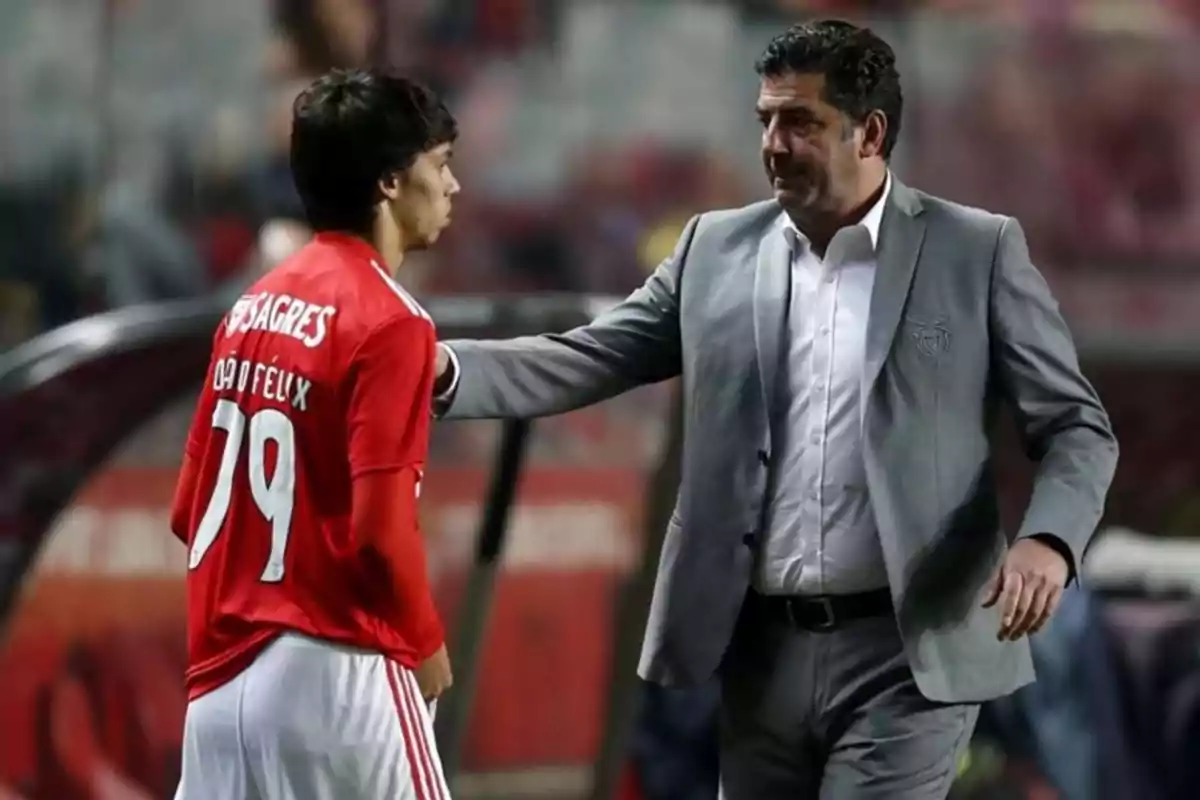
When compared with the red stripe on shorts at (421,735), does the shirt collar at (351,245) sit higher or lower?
higher

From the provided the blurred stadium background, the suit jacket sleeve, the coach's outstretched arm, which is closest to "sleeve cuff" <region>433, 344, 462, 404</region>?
the coach's outstretched arm

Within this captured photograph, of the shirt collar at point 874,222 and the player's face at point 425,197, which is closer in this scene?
the player's face at point 425,197

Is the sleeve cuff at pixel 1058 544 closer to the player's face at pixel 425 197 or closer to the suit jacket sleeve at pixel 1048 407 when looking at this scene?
the suit jacket sleeve at pixel 1048 407

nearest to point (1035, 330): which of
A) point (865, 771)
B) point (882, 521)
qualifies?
point (882, 521)

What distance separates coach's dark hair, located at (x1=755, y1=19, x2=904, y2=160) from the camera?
7.25 ft

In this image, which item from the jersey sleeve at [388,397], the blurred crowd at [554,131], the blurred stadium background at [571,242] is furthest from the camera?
the blurred crowd at [554,131]

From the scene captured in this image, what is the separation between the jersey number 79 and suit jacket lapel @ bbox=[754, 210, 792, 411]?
61cm

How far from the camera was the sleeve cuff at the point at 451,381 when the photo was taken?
7.38ft

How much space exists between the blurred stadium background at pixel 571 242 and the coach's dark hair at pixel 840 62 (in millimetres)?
2430

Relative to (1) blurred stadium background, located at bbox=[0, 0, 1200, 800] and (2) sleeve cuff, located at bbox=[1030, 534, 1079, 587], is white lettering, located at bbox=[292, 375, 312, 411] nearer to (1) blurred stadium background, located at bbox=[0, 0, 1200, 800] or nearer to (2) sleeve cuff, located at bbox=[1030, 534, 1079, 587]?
(2) sleeve cuff, located at bbox=[1030, 534, 1079, 587]

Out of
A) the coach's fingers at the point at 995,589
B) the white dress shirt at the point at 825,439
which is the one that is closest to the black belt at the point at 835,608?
the white dress shirt at the point at 825,439

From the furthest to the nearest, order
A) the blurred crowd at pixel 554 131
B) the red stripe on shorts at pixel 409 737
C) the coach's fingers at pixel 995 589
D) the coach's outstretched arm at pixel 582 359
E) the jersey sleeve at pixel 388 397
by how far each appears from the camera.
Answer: the blurred crowd at pixel 554 131 < the coach's outstretched arm at pixel 582 359 < the coach's fingers at pixel 995 589 < the red stripe on shorts at pixel 409 737 < the jersey sleeve at pixel 388 397

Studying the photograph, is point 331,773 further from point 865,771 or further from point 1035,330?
point 1035,330

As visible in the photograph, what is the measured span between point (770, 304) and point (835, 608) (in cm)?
36
